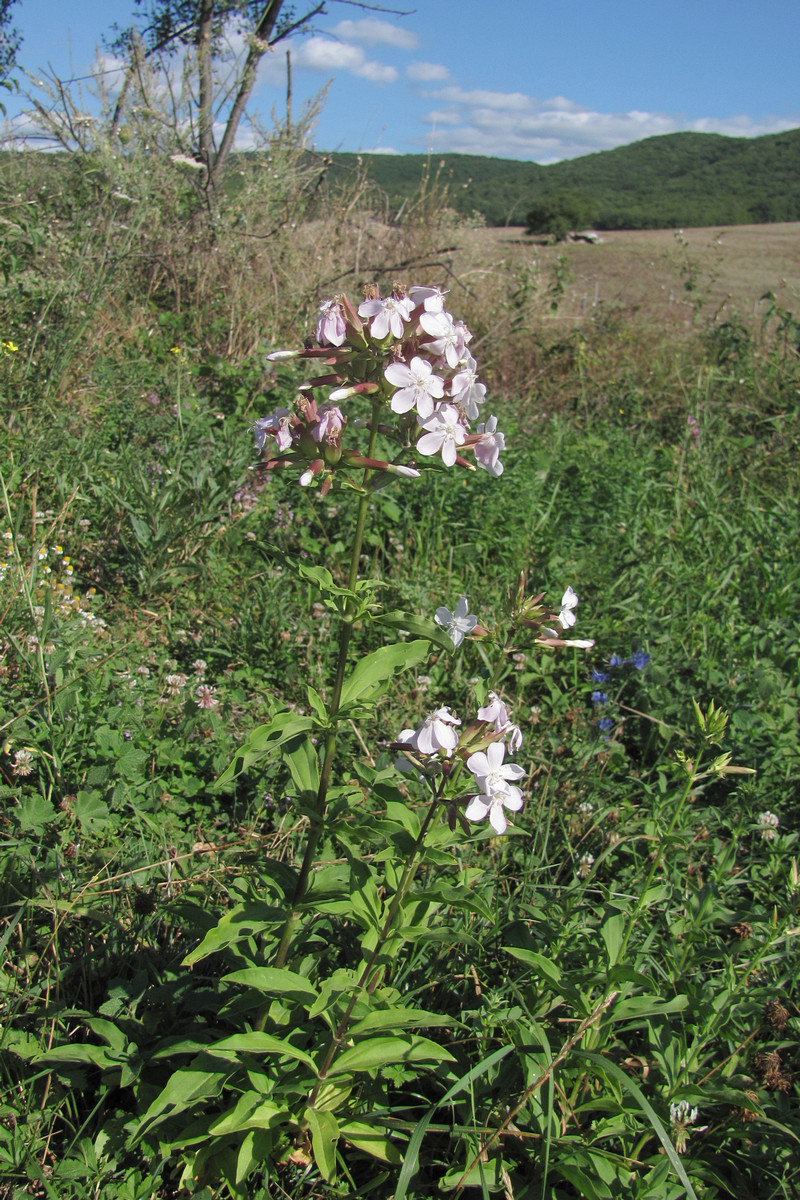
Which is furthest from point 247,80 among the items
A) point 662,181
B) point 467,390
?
point 662,181

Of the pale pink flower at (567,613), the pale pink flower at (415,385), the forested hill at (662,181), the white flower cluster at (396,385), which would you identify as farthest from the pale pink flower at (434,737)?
the forested hill at (662,181)

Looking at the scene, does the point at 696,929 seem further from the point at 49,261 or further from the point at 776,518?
Result: the point at 49,261

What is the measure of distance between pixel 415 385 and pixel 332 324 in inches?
8.0

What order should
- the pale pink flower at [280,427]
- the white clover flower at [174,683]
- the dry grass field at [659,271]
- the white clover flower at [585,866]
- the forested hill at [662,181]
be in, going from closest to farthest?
the pale pink flower at [280,427] < the white clover flower at [585,866] < the white clover flower at [174,683] < the dry grass field at [659,271] < the forested hill at [662,181]

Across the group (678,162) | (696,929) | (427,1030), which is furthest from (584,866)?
(678,162)

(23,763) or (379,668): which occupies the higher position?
(379,668)

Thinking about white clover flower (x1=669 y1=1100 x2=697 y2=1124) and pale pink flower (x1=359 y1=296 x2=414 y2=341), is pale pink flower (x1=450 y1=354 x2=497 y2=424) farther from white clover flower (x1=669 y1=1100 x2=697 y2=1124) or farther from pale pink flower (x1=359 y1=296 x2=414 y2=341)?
white clover flower (x1=669 y1=1100 x2=697 y2=1124)

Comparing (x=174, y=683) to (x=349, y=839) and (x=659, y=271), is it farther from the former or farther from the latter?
(x=659, y=271)

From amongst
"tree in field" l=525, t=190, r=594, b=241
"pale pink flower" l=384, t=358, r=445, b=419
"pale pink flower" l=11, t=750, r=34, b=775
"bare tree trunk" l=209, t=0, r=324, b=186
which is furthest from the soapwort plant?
"tree in field" l=525, t=190, r=594, b=241

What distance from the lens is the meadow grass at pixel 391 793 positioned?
155 cm

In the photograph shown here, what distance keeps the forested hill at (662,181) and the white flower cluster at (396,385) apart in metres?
10.1

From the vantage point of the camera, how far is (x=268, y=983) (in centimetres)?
139

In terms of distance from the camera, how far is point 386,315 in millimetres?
1400

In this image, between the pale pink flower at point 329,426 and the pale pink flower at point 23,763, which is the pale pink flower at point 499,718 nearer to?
the pale pink flower at point 329,426
